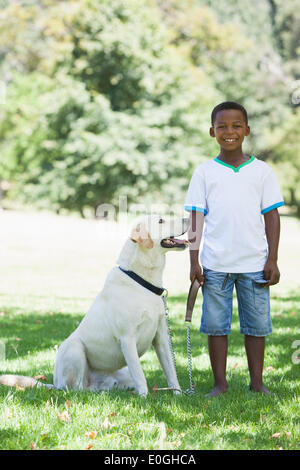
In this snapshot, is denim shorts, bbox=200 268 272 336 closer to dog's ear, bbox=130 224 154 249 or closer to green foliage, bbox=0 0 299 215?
dog's ear, bbox=130 224 154 249

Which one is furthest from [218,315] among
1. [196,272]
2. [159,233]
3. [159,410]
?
[159,410]

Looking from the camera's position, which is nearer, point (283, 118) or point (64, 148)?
point (64, 148)

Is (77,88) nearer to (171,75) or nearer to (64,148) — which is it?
(64,148)

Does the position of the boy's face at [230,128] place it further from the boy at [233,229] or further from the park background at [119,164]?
the park background at [119,164]

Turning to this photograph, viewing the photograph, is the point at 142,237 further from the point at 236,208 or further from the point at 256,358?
the point at 256,358

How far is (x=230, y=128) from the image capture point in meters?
4.11

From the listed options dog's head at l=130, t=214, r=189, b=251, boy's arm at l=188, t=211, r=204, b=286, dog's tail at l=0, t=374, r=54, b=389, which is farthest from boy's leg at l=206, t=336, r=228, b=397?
dog's tail at l=0, t=374, r=54, b=389

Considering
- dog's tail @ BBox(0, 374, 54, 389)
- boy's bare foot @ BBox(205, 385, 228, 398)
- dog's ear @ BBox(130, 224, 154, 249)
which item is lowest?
boy's bare foot @ BBox(205, 385, 228, 398)

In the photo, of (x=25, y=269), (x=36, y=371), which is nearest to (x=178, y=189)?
(x=25, y=269)

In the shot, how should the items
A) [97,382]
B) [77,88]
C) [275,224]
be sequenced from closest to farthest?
[275,224]
[97,382]
[77,88]

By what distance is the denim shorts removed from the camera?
4.15 m

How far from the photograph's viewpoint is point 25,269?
14.7 metres

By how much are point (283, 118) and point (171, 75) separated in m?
17.4

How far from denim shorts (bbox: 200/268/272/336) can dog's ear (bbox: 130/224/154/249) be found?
1.59 ft
